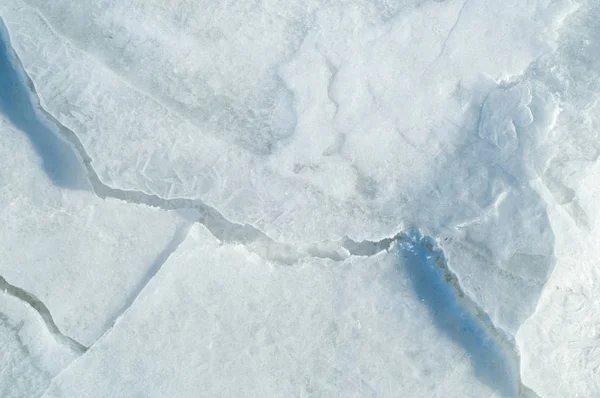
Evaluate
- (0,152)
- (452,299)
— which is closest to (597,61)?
(452,299)

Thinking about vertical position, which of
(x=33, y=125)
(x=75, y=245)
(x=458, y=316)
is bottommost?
(x=75, y=245)

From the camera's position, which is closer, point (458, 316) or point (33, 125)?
point (458, 316)

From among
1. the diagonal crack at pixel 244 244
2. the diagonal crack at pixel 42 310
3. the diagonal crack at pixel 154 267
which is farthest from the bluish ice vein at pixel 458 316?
the diagonal crack at pixel 42 310

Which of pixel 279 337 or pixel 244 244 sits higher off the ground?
pixel 244 244

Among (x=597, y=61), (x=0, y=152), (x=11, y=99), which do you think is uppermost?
(x=597, y=61)

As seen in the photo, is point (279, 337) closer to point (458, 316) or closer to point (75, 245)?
point (458, 316)

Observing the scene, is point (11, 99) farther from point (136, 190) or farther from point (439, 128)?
point (439, 128)

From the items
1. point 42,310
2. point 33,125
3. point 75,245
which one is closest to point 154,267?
point 75,245
